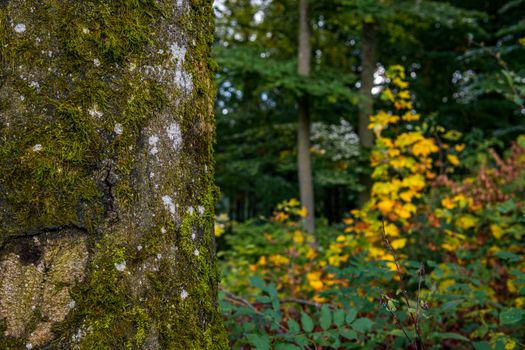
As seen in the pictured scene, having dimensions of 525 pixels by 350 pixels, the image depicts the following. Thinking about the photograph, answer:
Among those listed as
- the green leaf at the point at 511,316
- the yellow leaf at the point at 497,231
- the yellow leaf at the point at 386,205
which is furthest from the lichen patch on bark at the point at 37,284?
the yellow leaf at the point at 497,231

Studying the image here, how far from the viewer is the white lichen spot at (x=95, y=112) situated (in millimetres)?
1278

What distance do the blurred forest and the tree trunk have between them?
1.94 ft

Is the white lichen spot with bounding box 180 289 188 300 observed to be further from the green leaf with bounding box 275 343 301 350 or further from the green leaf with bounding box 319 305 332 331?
the green leaf with bounding box 319 305 332 331

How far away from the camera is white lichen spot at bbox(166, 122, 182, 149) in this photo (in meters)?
1.40

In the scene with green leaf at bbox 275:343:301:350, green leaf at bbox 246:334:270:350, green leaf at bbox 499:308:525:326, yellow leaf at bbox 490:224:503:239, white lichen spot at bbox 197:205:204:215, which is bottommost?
green leaf at bbox 275:343:301:350

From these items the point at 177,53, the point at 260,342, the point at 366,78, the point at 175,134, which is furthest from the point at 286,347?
the point at 366,78

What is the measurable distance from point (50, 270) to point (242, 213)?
18.1m

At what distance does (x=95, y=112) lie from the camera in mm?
1283

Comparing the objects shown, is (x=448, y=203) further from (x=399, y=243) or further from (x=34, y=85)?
(x=34, y=85)

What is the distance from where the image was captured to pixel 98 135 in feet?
4.20

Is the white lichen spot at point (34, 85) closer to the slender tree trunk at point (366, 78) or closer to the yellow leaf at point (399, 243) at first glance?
the yellow leaf at point (399, 243)

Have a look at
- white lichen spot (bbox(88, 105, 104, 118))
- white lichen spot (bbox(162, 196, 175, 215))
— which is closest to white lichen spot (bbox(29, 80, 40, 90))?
white lichen spot (bbox(88, 105, 104, 118))

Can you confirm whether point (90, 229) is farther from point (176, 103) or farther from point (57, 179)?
point (176, 103)

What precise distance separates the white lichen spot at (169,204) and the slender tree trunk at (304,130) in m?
7.04
